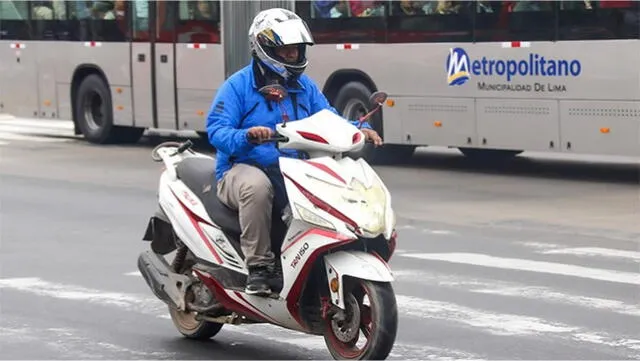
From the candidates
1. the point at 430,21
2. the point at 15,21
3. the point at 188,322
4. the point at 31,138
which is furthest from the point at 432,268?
the point at 15,21

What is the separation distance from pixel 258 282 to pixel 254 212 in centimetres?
35

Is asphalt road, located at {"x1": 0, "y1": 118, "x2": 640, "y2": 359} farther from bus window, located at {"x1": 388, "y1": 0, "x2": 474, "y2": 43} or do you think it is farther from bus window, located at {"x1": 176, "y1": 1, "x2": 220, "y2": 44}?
bus window, located at {"x1": 176, "y1": 1, "x2": 220, "y2": 44}

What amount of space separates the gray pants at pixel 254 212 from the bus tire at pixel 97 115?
1657 cm

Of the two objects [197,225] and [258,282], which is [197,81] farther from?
[258,282]

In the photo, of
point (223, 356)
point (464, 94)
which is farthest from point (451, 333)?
point (464, 94)

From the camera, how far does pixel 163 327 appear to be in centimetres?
890

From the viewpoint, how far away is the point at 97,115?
24562 millimetres

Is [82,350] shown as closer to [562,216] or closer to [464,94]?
[562,216]

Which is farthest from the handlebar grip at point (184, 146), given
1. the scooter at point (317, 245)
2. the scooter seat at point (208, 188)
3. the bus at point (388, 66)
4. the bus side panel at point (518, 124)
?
the bus side panel at point (518, 124)

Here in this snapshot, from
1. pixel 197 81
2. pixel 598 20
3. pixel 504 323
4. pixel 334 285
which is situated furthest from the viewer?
pixel 197 81

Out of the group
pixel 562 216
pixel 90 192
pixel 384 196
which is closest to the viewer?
pixel 384 196

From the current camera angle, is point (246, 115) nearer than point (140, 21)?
Yes

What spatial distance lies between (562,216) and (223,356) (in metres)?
7.08

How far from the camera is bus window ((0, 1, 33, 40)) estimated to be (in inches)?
992
